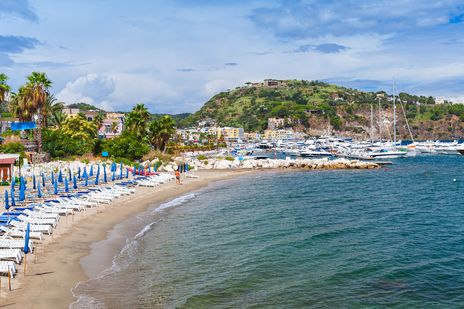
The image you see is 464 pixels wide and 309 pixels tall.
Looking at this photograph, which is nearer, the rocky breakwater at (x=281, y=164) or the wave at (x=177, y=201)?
the wave at (x=177, y=201)

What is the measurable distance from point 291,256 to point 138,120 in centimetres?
5829

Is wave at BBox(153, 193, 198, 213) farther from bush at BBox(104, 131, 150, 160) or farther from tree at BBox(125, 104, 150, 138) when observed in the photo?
tree at BBox(125, 104, 150, 138)

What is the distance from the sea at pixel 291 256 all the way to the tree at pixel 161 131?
38835mm

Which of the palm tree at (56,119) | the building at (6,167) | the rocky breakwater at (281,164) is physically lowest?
the rocky breakwater at (281,164)

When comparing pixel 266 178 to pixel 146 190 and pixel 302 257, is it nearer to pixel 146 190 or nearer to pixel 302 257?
pixel 146 190

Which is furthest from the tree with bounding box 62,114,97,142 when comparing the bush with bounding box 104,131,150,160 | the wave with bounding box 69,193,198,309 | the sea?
the wave with bounding box 69,193,198,309

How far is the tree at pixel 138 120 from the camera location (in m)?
76.7

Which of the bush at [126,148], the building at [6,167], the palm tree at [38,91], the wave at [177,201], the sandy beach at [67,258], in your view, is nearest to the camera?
the sandy beach at [67,258]

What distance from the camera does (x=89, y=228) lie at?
27.8 m

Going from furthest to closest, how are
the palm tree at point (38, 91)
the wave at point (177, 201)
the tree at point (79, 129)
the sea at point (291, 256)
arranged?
1. the tree at point (79, 129)
2. the palm tree at point (38, 91)
3. the wave at point (177, 201)
4. the sea at point (291, 256)

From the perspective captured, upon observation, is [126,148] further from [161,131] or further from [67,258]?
[67,258]

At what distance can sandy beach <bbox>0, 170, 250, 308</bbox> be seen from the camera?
51.5 feet

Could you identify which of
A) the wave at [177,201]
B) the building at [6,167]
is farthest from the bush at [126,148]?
the wave at [177,201]

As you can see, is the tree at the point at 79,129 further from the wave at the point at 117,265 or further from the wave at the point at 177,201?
the wave at the point at 117,265
